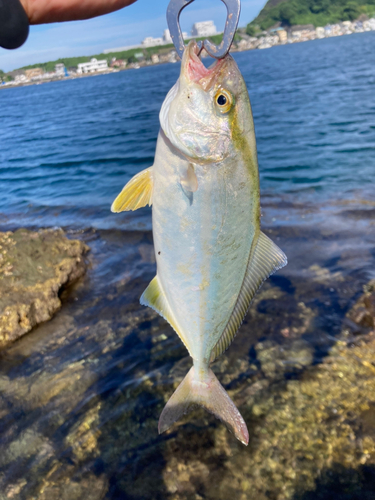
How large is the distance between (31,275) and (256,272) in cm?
415

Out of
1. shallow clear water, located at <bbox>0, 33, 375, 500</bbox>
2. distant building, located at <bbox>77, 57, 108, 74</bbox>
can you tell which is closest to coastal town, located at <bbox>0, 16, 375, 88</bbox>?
distant building, located at <bbox>77, 57, 108, 74</bbox>

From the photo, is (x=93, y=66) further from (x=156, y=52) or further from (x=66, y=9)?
(x=66, y=9)

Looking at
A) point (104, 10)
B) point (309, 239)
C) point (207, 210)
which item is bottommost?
point (309, 239)

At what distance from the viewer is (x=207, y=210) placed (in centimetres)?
195

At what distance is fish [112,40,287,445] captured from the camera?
1850mm

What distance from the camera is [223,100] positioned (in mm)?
1847

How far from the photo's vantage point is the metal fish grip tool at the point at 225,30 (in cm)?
162

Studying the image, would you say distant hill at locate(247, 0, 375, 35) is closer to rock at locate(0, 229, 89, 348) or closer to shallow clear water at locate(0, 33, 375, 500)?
shallow clear water at locate(0, 33, 375, 500)

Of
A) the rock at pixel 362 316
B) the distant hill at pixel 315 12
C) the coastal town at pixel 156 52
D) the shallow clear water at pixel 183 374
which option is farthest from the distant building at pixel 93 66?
the rock at pixel 362 316

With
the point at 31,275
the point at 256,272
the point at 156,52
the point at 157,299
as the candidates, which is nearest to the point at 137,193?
the point at 157,299

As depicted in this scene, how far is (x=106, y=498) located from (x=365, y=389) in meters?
2.60

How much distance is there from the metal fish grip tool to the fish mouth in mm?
47

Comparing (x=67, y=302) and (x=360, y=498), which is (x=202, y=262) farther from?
(x=67, y=302)

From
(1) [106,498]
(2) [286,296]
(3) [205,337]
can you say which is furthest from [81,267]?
(3) [205,337]
